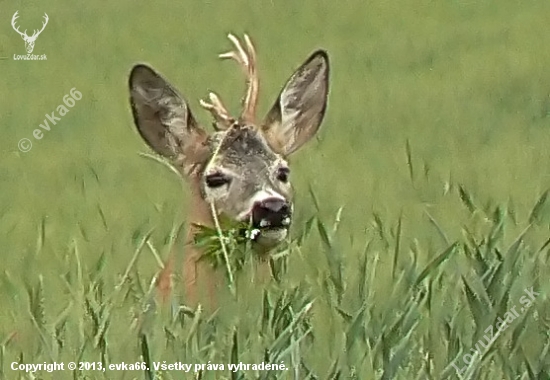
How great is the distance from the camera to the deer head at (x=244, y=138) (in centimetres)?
122

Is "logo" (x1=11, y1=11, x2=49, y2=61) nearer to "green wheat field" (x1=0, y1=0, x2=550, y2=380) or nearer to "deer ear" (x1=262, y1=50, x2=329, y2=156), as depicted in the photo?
"green wheat field" (x1=0, y1=0, x2=550, y2=380)

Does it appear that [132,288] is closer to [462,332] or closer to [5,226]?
[5,226]

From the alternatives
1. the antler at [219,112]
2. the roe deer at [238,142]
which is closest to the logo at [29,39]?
the roe deer at [238,142]

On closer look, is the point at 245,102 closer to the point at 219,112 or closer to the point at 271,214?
the point at 219,112

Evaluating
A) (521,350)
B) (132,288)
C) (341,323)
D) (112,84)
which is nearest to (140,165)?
(112,84)

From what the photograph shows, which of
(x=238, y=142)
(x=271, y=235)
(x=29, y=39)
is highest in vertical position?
(x=29, y=39)

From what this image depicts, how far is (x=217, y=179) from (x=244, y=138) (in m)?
0.06

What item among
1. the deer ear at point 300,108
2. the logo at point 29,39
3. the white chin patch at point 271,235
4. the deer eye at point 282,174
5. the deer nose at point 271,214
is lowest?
the white chin patch at point 271,235

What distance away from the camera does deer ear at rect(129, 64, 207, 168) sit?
1278 mm

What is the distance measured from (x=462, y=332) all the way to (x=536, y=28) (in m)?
0.57

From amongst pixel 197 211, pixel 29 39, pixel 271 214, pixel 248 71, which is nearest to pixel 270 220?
pixel 271 214

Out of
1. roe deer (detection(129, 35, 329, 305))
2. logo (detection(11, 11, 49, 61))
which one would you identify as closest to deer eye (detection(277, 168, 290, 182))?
roe deer (detection(129, 35, 329, 305))

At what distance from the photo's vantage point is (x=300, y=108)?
132 centimetres

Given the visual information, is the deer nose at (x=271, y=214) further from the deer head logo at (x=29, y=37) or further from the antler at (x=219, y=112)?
the deer head logo at (x=29, y=37)
